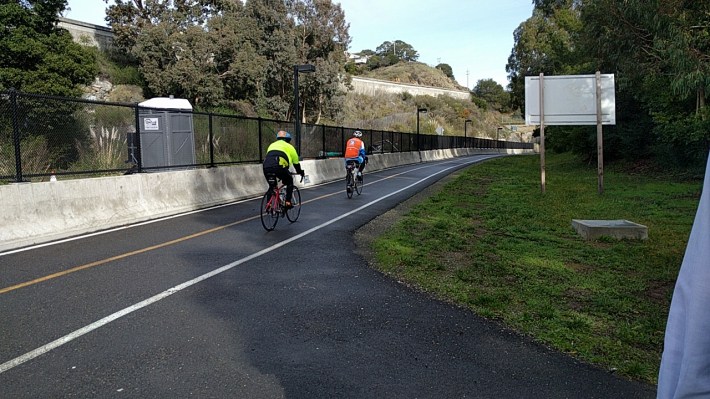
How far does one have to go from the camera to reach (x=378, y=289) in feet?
21.0

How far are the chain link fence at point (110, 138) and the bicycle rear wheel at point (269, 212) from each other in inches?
143

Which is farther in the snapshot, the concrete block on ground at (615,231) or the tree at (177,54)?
the tree at (177,54)

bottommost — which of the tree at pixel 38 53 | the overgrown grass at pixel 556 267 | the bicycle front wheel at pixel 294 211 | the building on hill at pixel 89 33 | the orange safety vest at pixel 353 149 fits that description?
the overgrown grass at pixel 556 267

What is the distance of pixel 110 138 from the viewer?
52.9 ft

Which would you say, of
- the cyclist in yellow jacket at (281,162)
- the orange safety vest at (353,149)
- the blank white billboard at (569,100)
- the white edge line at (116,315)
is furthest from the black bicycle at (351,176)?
the white edge line at (116,315)

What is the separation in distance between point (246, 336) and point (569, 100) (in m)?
15.3

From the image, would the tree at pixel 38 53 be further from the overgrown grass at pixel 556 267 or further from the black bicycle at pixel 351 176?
the overgrown grass at pixel 556 267

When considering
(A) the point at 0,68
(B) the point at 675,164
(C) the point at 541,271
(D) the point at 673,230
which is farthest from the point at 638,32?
(A) the point at 0,68

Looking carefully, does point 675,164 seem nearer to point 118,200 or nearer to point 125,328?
point 118,200

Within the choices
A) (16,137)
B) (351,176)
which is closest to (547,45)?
(351,176)

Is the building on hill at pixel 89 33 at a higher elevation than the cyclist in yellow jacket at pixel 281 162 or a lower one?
higher

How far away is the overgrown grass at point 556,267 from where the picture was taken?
486 cm

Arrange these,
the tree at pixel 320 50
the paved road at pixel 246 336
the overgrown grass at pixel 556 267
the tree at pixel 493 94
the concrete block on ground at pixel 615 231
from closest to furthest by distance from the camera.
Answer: the paved road at pixel 246 336 < the overgrown grass at pixel 556 267 < the concrete block on ground at pixel 615 231 < the tree at pixel 320 50 < the tree at pixel 493 94

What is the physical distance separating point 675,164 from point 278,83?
36.9 meters
